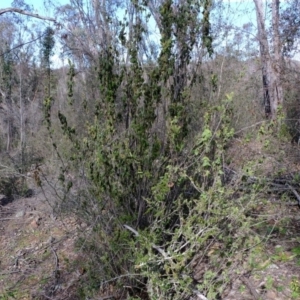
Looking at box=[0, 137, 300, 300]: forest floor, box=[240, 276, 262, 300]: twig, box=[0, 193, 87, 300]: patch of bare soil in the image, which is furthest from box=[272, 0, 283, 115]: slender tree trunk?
box=[240, 276, 262, 300]: twig

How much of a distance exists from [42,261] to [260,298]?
3.62 m

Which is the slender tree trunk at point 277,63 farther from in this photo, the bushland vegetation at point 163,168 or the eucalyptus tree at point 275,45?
the bushland vegetation at point 163,168

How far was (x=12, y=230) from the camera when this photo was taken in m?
8.12

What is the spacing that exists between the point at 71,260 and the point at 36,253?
1.43m

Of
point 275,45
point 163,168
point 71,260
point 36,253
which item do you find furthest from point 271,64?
point 163,168

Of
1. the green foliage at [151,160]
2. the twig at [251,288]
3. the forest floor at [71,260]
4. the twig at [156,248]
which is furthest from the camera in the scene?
the forest floor at [71,260]

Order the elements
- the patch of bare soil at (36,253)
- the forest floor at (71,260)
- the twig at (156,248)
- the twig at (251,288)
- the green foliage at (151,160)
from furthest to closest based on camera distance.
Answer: the patch of bare soil at (36,253)
the forest floor at (71,260)
the twig at (251,288)
the green foliage at (151,160)
the twig at (156,248)

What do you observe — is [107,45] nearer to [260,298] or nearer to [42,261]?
[260,298]

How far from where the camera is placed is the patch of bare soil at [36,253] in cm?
457

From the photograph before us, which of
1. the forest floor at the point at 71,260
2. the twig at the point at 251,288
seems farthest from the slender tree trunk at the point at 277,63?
the twig at the point at 251,288

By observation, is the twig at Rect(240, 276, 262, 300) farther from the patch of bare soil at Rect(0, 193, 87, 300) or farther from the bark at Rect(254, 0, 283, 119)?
the bark at Rect(254, 0, 283, 119)

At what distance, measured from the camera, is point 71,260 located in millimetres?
5258

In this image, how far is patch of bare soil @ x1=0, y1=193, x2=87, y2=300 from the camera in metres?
4.57

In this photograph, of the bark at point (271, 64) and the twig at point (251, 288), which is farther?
the bark at point (271, 64)
